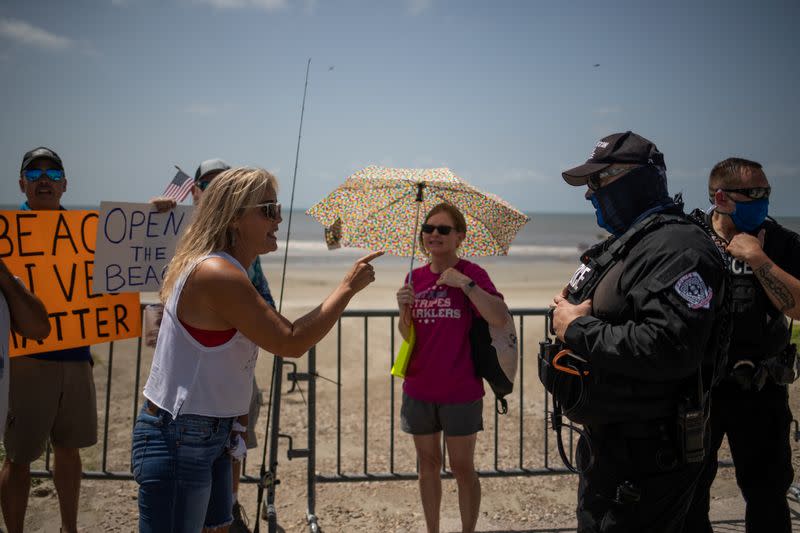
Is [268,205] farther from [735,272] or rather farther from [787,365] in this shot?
[787,365]

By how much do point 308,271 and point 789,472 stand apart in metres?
24.9

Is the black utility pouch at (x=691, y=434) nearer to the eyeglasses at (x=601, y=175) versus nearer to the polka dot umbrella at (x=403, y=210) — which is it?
the eyeglasses at (x=601, y=175)

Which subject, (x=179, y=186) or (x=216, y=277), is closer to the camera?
(x=216, y=277)

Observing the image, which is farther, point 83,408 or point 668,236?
point 83,408

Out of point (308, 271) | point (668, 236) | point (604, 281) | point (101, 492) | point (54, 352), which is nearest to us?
point (668, 236)

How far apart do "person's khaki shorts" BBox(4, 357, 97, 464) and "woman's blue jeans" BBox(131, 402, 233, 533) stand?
5.51 feet

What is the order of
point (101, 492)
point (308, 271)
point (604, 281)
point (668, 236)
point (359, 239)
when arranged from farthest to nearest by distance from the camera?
point (308, 271), point (101, 492), point (359, 239), point (604, 281), point (668, 236)

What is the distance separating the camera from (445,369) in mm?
3811

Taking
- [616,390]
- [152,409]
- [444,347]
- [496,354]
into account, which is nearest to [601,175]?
[616,390]

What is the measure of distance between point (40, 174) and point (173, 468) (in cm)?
248

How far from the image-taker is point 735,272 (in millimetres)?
3396

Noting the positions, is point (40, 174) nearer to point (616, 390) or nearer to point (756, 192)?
point (616, 390)

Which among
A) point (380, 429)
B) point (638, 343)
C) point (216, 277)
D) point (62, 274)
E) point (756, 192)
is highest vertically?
point (756, 192)

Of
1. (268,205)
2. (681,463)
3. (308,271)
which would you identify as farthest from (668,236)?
(308,271)
